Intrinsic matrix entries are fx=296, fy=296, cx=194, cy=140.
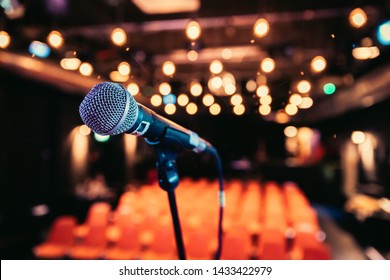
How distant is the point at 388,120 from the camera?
25.3 feet

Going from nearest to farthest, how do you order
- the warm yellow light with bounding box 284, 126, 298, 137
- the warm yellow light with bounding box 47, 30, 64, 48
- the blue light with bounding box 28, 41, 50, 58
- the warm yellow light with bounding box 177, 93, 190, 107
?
the warm yellow light with bounding box 47, 30, 64, 48
the blue light with bounding box 28, 41, 50, 58
the warm yellow light with bounding box 177, 93, 190, 107
the warm yellow light with bounding box 284, 126, 298, 137

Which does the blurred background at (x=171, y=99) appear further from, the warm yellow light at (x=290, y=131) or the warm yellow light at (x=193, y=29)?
the warm yellow light at (x=290, y=131)

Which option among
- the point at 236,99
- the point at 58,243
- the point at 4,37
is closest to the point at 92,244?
the point at 58,243

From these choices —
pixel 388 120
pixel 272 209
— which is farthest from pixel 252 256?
pixel 388 120

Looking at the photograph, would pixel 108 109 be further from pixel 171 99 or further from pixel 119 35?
pixel 171 99

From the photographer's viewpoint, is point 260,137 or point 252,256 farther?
point 260,137

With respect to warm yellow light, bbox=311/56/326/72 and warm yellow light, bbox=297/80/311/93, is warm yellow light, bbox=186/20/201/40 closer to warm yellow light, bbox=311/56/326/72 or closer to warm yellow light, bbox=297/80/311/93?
warm yellow light, bbox=297/80/311/93

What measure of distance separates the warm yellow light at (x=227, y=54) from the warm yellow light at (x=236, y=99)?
4.42 feet

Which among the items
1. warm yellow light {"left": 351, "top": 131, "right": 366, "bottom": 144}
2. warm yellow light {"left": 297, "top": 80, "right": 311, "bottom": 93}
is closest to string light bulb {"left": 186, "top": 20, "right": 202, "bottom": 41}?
warm yellow light {"left": 297, "top": 80, "right": 311, "bottom": 93}

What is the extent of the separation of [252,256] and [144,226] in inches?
78.6

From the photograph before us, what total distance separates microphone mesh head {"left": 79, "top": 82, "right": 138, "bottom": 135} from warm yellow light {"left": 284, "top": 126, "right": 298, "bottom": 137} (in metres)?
15.9

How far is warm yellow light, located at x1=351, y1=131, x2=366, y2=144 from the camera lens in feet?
32.8

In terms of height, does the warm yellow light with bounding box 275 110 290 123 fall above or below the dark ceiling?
below
